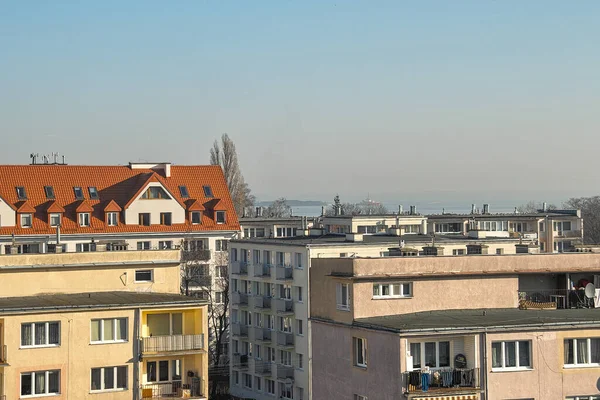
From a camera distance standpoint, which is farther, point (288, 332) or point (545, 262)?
point (288, 332)

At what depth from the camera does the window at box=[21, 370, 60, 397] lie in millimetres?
49938

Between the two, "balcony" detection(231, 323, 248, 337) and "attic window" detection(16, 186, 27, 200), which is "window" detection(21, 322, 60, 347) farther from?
"attic window" detection(16, 186, 27, 200)

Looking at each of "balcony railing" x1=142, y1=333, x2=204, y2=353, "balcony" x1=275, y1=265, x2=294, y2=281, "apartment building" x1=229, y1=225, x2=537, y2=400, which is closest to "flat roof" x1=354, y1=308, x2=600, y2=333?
"balcony railing" x1=142, y1=333, x2=204, y2=353

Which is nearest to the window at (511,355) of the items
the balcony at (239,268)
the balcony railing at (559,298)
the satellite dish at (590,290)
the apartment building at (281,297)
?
the balcony railing at (559,298)

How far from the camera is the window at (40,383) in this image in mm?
49938

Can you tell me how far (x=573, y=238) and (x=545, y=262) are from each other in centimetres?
7876

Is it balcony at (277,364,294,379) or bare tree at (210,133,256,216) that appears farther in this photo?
bare tree at (210,133,256,216)

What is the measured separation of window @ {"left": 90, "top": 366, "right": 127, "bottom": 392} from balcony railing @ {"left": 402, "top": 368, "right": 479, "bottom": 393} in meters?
12.8

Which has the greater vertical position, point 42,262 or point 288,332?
point 42,262

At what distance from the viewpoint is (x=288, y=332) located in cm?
7962

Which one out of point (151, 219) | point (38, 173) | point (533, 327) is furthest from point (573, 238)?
point (533, 327)

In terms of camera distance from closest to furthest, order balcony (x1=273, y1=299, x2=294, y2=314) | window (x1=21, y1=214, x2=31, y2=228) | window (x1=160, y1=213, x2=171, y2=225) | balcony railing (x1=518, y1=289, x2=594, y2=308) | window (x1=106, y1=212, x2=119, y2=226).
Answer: balcony railing (x1=518, y1=289, x2=594, y2=308) → balcony (x1=273, y1=299, x2=294, y2=314) → window (x1=21, y1=214, x2=31, y2=228) → window (x1=106, y1=212, x2=119, y2=226) → window (x1=160, y1=213, x2=171, y2=225)

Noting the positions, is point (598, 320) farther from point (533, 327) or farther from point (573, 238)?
point (573, 238)

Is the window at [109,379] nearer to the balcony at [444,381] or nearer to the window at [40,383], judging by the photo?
the window at [40,383]
